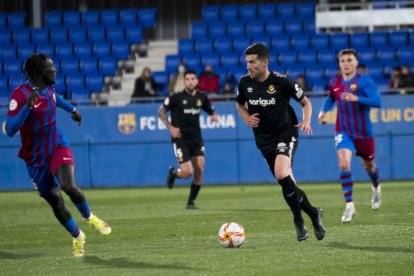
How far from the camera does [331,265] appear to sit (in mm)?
8602

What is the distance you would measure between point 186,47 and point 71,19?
188 inches

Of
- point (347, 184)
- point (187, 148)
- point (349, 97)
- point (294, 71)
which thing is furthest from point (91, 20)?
point (349, 97)

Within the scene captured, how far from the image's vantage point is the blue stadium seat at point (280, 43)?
28938 mm

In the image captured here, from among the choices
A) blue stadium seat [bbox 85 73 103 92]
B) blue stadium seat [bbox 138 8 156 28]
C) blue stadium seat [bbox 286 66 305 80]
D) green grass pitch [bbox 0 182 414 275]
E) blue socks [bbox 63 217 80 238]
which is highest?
blue stadium seat [bbox 138 8 156 28]

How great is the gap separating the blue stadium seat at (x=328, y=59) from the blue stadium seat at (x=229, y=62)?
254cm

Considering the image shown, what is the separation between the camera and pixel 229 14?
31109 mm

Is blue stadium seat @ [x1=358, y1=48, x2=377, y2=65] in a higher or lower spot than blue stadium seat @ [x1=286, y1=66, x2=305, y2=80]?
higher

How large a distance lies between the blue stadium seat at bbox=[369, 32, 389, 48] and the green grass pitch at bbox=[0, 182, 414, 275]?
35.5ft

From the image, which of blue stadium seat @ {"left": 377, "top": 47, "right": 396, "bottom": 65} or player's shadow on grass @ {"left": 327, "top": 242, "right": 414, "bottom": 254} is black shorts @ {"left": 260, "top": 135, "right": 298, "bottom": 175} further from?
blue stadium seat @ {"left": 377, "top": 47, "right": 396, "bottom": 65}

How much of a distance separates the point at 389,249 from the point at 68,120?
56.1 ft

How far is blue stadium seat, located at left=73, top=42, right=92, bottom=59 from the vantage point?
3048cm

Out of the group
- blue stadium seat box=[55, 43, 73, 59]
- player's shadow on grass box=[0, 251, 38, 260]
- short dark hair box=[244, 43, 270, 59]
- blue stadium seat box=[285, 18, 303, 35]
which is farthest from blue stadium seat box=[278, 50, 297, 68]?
player's shadow on grass box=[0, 251, 38, 260]

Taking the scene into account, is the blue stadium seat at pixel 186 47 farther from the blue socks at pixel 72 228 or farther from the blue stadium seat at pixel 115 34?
the blue socks at pixel 72 228

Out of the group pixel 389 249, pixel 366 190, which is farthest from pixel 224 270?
pixel 366 190
